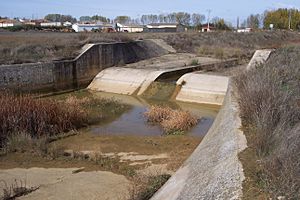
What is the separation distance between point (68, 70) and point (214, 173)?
21.5 meters

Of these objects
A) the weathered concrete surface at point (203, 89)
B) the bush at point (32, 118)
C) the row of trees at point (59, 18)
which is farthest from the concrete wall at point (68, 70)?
the row of trees at point (59, 18)

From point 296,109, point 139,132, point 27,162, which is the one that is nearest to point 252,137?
point 296,109

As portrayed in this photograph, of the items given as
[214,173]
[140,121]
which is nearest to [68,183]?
[214,173]

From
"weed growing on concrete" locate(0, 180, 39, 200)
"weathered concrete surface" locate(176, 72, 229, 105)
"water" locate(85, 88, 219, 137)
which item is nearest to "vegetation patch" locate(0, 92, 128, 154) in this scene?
"water" locate(85, 88, 219, 137)

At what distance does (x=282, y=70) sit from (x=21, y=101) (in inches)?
371

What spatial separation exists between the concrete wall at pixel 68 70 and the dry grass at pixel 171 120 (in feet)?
29.7

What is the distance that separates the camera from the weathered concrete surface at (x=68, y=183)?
9.06 m

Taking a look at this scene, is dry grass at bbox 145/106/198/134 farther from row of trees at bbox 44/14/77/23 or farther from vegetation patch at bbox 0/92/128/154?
row of trees at bbox 44/14/77/23

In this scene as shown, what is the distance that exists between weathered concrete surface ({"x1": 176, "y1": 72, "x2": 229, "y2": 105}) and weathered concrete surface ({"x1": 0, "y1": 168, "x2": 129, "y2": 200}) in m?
13.2

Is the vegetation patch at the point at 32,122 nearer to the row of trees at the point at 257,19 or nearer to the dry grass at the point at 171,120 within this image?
the dry grass at the point at 171,120

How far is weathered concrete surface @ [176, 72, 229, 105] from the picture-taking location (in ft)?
74.8

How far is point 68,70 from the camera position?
2638 centimetres

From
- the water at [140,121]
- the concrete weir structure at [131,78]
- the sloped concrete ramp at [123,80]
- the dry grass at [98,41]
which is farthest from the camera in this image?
the dry grass at [98,41]

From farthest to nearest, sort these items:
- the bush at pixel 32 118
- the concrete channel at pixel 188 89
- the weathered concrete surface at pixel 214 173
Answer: the bush at pixel 32 118, the concrete channel at pixel 188 89, the weathered concrete surface at pixel 214 173
